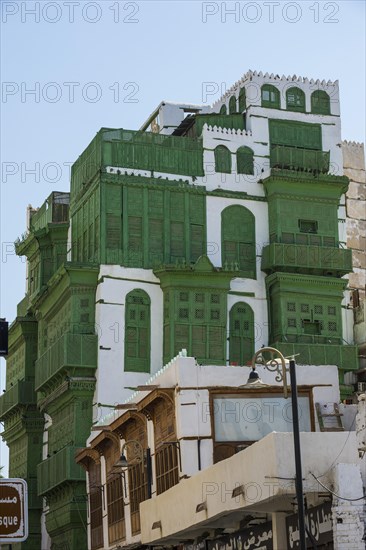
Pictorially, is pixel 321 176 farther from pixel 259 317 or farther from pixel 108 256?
pixel 108 256

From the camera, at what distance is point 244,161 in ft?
166

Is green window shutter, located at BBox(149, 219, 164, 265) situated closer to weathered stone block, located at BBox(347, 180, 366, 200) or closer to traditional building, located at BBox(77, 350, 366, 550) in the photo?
traditional building, located at BBox(77, 350, 366, 550)

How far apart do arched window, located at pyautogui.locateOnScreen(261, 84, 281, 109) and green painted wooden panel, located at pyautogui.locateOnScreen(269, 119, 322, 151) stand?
30.1 inches

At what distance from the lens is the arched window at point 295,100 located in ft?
172

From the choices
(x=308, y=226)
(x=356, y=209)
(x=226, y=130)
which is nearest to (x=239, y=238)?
(x=308, y=226)

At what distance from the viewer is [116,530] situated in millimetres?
39938

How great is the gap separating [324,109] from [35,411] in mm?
19664

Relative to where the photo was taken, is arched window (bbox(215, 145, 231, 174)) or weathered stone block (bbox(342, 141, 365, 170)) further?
weathered stone block (bbox(342, 141, 365, 170))

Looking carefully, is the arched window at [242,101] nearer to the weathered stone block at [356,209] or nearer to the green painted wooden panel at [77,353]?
the weathered stone block at [356,209]

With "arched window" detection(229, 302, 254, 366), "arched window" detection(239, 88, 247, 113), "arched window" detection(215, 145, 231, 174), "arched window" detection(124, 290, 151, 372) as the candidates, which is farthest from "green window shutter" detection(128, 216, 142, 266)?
"arched window" detection(239, 88, 247, 113)

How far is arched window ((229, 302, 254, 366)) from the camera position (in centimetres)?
4816

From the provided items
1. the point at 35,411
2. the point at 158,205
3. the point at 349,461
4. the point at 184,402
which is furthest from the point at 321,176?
the point at 349,461

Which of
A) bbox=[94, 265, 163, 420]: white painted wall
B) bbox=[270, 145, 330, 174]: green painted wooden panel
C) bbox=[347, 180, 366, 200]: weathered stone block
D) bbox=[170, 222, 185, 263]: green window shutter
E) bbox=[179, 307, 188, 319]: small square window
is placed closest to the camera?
bbox=[94, 265, 163, 420]: white painted wall

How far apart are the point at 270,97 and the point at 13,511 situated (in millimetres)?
42505
